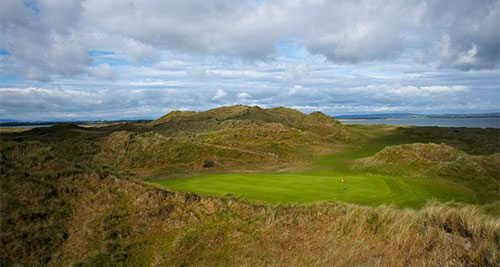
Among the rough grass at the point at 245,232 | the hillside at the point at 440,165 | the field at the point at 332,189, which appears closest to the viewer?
the rough grass at the point at 245,232

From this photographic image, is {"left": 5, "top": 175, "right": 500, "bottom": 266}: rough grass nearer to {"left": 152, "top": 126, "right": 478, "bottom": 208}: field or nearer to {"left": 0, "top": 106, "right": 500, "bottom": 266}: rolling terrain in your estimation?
{"left": 0, "top": 106, "right": 500, "bottom": 266}: rolling terrain

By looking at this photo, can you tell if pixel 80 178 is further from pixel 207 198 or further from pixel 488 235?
pixel 488 235

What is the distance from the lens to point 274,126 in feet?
210

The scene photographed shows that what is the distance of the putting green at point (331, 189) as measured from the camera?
16000mm

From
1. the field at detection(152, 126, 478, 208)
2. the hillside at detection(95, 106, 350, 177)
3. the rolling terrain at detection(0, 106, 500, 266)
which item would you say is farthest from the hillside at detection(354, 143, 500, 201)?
the hillside at detection(95, 106, 350, 177)

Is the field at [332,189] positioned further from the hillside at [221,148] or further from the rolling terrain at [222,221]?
the hillside at [221,148]

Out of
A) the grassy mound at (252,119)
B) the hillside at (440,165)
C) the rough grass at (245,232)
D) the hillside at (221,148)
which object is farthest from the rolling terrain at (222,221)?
the grassy mound at (252,119)

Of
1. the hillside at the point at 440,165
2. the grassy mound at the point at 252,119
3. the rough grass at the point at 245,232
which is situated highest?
the grassy mound at the point at 252,119

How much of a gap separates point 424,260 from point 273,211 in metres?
4.75

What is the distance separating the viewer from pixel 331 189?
18.1 metres

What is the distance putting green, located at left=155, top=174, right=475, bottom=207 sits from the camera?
16000mm

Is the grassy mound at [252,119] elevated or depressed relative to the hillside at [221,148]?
elevated

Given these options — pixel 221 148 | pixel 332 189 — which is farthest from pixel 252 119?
pixel 332 189

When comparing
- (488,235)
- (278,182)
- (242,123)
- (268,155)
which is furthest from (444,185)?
(242,123)
